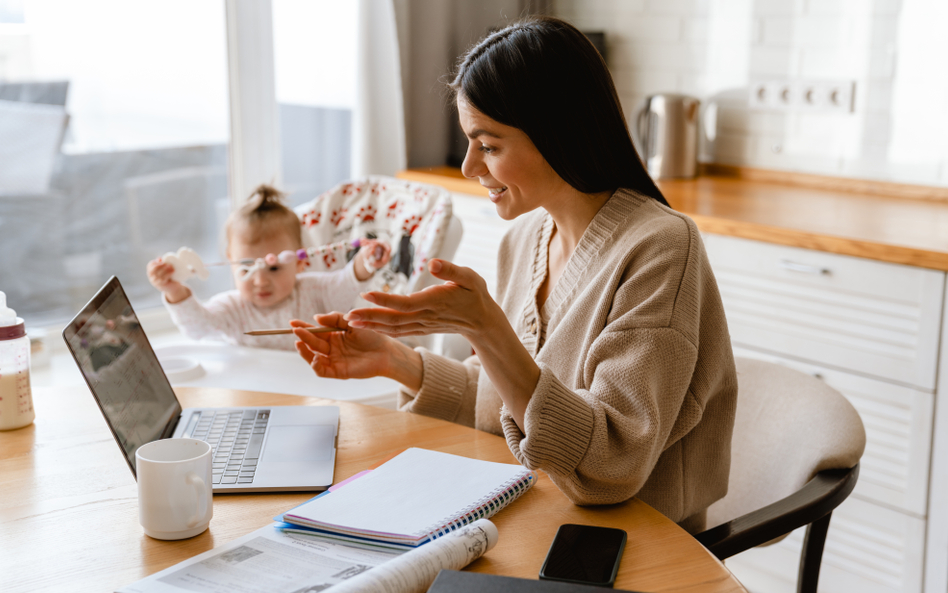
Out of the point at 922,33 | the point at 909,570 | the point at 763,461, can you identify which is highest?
the point at 922,33

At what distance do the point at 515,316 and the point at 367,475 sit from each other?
0.46 metres

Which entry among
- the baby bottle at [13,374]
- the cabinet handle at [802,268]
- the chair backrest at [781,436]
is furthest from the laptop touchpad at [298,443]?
the cabinet handle at [802,268]

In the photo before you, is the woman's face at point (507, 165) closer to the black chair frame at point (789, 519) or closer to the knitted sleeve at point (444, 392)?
the knitted sleeve at point (444, 392)

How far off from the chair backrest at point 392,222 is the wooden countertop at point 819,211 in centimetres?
57

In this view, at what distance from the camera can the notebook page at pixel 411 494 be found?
91cm

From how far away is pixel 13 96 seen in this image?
225 centimetres

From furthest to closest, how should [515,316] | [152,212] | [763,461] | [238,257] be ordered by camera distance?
[152,212] < [238,257] < [515,316] < [763,461]

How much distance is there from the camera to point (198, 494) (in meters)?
0.91

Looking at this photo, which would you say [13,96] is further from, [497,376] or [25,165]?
[497,376]

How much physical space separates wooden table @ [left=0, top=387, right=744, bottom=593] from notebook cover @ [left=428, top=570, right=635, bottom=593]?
0.09 metres

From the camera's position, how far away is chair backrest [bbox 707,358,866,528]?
117cm

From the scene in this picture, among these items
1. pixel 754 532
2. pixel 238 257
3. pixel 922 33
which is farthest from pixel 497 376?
pixel 922 33

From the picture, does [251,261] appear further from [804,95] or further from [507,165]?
[804,95]

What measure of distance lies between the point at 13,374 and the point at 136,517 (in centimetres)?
41
